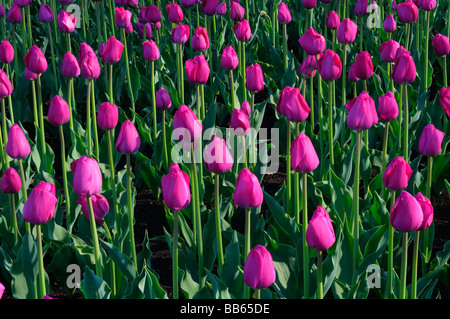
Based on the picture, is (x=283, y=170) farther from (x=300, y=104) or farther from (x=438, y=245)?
(x=300, y=104)

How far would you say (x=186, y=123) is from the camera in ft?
6.91

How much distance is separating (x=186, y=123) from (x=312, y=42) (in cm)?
105

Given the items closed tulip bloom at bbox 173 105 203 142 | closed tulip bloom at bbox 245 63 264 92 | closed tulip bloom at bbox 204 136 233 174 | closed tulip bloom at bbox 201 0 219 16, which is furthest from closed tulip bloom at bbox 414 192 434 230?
closed tulip bloom at bbox 201 0 219 16

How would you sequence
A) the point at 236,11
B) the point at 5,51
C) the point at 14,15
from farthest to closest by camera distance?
the point at 236,11
the point at 14,15
the point at 5,51

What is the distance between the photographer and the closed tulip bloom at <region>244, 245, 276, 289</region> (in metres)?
1.65

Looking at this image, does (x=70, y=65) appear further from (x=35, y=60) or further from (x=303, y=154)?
(x=303, y=154)

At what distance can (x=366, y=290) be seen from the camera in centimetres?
226

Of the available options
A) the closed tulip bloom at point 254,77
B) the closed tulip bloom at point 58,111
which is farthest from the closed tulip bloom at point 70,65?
the closed tulip bloom at point 254,77

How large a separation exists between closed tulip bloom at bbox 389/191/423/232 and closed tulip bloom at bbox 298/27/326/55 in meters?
1.32

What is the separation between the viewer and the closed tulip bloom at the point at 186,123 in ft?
6.89

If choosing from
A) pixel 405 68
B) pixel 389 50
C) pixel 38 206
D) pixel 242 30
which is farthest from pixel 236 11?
pixel 38 206
